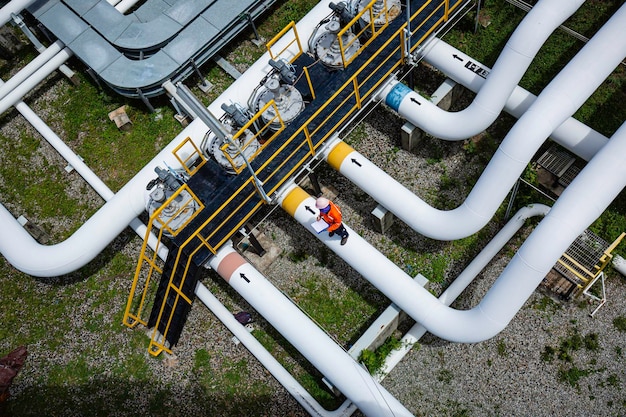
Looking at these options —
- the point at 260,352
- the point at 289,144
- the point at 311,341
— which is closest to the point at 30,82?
the point at 289,144

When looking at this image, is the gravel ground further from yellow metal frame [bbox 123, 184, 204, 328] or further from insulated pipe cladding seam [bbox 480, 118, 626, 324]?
insulated pipe cladding seam [bbox 480, 118, 626, 324]

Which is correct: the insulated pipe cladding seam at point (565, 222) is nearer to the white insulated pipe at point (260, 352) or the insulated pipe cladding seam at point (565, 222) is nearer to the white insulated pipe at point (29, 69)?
the white insulated pipe at point (260, 352)

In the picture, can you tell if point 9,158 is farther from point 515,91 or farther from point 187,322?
point 515,91

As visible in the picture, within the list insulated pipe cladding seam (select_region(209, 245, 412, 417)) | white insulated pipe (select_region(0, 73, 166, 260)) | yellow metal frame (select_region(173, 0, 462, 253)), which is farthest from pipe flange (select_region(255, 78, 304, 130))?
white insulated pipe (select_region(0, 73, 166, 260))

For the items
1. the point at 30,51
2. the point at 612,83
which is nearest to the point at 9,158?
the point at 30,51

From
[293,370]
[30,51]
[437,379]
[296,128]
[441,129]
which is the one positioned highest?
[30,51]

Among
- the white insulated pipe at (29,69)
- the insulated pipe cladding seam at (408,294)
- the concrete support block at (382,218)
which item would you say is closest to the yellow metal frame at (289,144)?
the insulated pipe cladding seam at (408,294)
